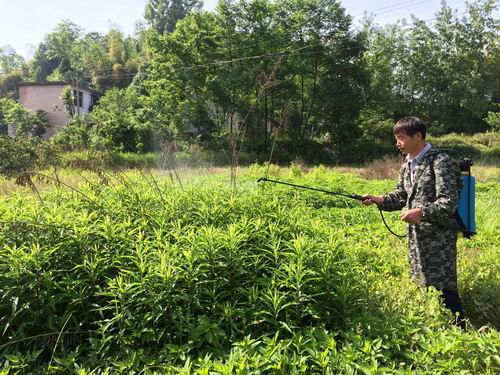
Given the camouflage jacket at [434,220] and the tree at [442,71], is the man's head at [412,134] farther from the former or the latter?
the tree at [442,71]

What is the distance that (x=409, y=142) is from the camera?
2.96 m

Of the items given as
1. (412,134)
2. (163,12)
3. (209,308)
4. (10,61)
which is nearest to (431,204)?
(412,134)

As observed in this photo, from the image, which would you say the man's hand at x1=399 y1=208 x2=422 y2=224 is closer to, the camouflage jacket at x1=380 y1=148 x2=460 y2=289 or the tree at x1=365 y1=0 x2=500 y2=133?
the camouflage jacket at x1=380 y1=148 x2=460 y2=289

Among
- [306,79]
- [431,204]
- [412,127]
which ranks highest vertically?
[306,79]

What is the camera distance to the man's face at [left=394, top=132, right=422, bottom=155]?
2941mm

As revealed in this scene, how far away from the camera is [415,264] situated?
3.10 m

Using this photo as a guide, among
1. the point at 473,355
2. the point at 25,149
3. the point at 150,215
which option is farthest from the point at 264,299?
the point at 25,149

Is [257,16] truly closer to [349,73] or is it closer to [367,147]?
[349,73]

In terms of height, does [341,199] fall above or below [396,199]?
below

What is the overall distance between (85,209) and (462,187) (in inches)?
118

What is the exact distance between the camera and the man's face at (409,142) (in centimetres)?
294

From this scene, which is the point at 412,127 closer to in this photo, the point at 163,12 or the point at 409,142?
the point at 409,142

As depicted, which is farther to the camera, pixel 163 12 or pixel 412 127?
pixel 163 12

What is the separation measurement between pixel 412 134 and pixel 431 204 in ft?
1.79
